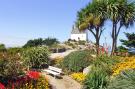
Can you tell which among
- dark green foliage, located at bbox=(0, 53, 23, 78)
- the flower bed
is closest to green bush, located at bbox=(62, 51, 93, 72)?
the flower bed

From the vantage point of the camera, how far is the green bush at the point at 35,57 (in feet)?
85.4

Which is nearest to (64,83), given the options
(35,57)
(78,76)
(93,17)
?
(78,76)

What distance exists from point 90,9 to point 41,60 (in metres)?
9.30

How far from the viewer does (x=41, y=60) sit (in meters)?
26.5

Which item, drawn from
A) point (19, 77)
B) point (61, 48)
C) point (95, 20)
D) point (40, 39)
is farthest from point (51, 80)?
point (40, 39)

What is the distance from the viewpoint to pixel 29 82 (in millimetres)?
20125

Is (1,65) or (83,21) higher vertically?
Answer: (83,21)

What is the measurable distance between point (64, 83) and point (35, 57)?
433 cm

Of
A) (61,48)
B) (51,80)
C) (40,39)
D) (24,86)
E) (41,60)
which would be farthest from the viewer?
(40,39)

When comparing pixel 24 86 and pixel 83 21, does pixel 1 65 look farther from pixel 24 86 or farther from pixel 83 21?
pixel 83 21

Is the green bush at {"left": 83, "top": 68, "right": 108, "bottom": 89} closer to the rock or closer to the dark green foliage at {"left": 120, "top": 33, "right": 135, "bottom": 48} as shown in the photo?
the rock

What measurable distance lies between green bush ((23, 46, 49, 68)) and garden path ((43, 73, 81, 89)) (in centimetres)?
278

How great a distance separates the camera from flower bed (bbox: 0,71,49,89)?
1933 cm

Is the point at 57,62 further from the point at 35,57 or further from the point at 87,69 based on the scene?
the point at 87,69
